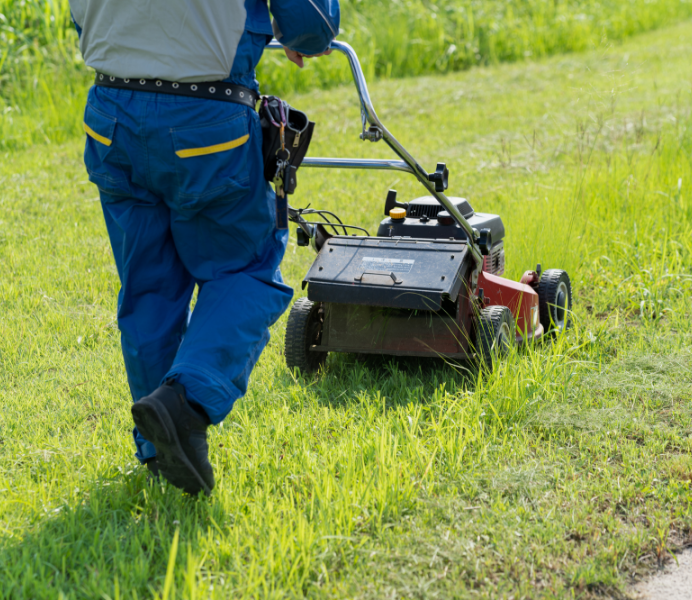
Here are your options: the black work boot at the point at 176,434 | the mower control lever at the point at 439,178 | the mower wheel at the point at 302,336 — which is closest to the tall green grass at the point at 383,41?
the mower control lever at the point at 439,178

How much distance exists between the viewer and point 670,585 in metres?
2.15

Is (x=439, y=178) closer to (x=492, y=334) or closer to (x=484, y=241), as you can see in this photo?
(x=484, y=241)

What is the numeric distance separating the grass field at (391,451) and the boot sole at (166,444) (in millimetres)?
113

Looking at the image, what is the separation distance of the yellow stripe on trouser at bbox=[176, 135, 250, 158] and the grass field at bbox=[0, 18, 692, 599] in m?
0.99

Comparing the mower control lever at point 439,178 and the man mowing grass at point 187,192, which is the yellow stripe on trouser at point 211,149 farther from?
the mower control lever at point 439,178

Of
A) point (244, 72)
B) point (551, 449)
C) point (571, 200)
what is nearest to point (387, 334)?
point (551, 449)

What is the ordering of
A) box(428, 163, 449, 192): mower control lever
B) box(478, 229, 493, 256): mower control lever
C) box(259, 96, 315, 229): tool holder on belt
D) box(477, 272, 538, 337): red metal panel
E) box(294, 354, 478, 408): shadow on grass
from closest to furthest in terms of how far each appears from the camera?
1. box(259, 96, 315, 229): tool holder on belt
2. box(428, 163, 449, 192): mower control lever
3. box(294, 354, 478, 408): shadow on grass
4. box(478, 229, 493, 256): mower control lever
5. box(477, 272, 538, 337): red metal panel

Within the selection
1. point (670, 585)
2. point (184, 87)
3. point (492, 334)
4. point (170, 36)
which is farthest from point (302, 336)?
point (670, 585)

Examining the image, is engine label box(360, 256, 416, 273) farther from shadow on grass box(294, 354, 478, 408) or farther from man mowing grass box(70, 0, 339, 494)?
man mowing grass box(70, 0, 339, 494)

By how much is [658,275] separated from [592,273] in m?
0.35

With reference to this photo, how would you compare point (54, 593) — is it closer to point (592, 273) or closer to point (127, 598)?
point (127, 598)

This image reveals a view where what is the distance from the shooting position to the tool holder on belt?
7.80ft

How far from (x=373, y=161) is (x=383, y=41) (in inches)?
307

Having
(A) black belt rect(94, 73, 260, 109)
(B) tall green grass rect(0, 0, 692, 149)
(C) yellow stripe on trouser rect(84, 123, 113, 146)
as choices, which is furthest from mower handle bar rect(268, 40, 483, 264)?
(B) tall green grass rect(0, 0, 692, 149)
